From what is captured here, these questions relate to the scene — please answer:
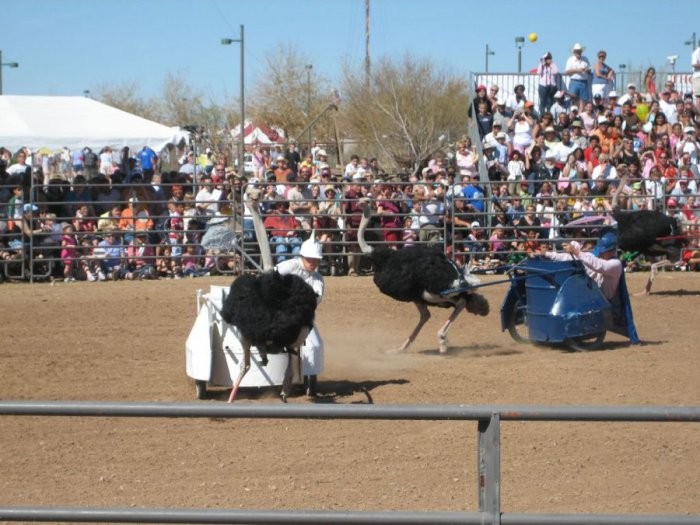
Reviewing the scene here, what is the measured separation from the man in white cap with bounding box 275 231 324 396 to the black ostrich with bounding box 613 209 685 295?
20.6 ft

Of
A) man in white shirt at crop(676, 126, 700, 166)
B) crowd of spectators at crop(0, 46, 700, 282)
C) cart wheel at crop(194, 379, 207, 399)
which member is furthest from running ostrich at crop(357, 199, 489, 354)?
man in white shirt at crop(676, 126, 700, 166)

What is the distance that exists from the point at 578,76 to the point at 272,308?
1674 centimetres

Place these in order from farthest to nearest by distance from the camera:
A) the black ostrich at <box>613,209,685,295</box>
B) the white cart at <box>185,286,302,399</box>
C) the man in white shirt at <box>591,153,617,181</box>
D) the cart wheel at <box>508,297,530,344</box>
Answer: the man in white shirt at <box>591,153,617,181</box>
the black ostrich at <box>613,209,685,295</box>
the cart wheel at <box>508,297,530,344</box>
the white cart at <box>185,286,302,399</box>

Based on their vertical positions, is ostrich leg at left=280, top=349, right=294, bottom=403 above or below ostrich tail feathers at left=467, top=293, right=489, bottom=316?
below

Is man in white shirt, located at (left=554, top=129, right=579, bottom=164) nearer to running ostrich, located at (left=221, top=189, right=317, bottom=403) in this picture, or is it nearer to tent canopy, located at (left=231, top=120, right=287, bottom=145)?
tent canopy, located at (left=231, top=120, right=287, bottom=145)

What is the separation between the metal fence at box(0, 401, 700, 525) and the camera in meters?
3.85

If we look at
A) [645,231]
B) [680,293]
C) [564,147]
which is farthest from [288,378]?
[564,147]

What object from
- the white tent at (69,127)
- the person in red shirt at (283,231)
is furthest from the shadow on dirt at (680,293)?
the white tent at (69,127)

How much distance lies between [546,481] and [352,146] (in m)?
33.6

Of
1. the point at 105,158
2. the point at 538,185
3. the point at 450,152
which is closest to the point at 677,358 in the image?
the point at 538,185

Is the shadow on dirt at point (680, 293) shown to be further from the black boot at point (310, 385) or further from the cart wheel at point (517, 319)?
the black boot at point (310, 385)

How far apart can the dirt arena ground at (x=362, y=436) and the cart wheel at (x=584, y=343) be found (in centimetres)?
15

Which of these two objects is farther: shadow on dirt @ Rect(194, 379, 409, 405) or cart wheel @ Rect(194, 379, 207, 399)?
shadow on dirt @ Rect(194, 379, 409, 405)

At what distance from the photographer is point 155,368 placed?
37.2 ft
